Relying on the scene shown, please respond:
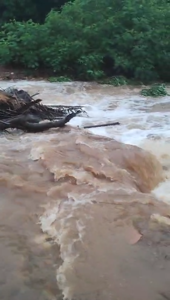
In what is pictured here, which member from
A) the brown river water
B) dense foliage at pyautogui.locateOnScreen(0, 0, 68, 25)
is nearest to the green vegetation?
the brown river water

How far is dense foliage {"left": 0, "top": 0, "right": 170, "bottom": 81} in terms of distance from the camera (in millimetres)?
13039

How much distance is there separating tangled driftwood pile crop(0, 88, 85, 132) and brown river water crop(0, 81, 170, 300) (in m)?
0.17

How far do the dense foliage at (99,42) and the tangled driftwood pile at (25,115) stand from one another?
5183 millimetres

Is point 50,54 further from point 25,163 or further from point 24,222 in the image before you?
point 24,222

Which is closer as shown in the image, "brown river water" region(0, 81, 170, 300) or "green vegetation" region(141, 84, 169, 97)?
"brown river water" region(0, 81, 170, 300)

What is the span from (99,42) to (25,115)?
6737mm

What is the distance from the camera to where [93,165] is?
577 centimetres

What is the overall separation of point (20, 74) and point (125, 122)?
17.9 ft

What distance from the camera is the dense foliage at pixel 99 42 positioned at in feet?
42.8

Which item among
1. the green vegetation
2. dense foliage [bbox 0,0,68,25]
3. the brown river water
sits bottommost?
the green vegetation

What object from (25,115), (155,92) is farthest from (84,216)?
(155,92)

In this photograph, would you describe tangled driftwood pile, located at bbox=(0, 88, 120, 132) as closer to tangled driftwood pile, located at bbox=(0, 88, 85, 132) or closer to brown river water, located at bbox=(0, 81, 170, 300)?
tangled driftwood pile, located at bbox=(0, 88, 85, 132)

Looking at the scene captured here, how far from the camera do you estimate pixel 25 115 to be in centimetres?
742

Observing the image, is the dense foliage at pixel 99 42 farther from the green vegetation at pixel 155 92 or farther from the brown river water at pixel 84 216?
the brown river water at pixel 84 216
